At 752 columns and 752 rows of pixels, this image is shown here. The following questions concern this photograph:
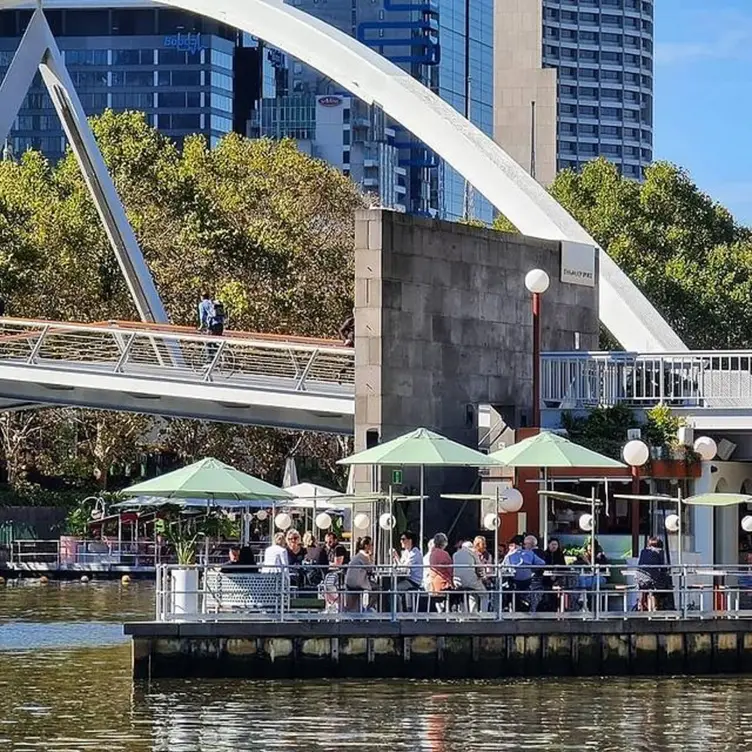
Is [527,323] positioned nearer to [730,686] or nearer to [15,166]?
[730,686]

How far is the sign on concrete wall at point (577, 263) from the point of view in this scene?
4594 centimetres

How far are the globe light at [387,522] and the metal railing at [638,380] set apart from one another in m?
5.81

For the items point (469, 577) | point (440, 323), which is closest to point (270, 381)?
point (440, 323)

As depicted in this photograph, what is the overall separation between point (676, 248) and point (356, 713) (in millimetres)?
65900

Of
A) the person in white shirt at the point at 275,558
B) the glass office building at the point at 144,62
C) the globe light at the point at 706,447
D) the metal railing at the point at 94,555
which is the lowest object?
the person in white shirt at the point at 275,558

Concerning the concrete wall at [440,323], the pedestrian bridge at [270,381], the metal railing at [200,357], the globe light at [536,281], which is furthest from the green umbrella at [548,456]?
the metal railing at [200,357]

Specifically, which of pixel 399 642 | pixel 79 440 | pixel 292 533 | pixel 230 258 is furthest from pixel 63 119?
pixel 399 642

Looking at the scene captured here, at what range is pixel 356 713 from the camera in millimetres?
28859

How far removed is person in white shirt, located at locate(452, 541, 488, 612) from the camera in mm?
33812

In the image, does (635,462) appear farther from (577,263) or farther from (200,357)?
(200,357)

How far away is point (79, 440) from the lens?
84625mm

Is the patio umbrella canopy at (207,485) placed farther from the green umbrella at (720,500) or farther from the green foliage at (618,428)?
the green foliage at (618,428)

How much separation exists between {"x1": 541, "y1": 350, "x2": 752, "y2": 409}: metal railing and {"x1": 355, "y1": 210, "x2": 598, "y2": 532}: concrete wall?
888 millimetres

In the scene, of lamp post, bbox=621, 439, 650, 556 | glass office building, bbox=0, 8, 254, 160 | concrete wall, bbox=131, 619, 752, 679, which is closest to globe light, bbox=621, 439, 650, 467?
lamp post, bbox=621, 439, 650, 556
